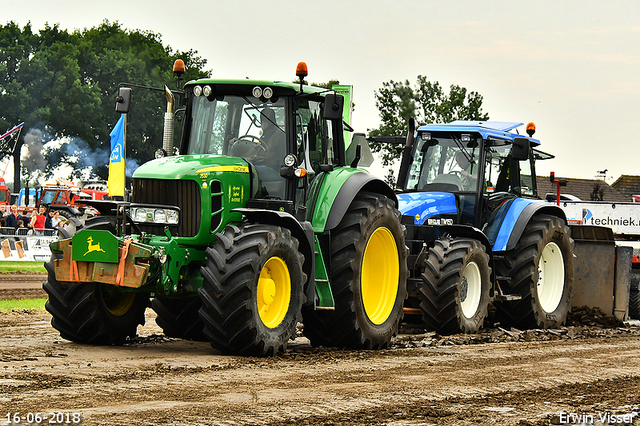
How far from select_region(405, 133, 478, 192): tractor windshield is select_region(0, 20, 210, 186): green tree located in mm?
32781

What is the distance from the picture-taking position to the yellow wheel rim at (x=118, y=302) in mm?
9250

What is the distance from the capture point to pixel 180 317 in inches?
402

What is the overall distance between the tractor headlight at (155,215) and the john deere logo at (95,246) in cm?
51

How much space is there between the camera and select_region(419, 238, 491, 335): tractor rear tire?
1145 cm

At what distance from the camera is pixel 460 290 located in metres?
11.5

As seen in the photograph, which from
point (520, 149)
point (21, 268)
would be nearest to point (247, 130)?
point (520, 149)

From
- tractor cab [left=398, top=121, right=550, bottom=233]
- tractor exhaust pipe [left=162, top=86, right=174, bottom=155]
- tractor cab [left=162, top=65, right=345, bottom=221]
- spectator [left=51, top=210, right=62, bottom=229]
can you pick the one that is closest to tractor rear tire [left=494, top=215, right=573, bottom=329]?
tractor cab [left=398, top=121, right=550, bottom=233]

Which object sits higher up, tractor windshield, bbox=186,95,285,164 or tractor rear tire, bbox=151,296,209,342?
tractor windshield, bbox=186,95,285,164

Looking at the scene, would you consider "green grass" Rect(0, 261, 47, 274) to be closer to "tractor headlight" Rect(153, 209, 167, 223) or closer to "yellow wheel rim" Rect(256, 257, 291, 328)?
"tractor headlight" Rect(153, 209, 167, 223)

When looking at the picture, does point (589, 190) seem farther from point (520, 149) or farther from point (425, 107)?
point (520, 149)

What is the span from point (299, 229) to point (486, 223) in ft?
15.6

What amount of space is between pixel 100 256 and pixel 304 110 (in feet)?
8.68

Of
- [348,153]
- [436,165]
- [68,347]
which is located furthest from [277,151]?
[436,165]

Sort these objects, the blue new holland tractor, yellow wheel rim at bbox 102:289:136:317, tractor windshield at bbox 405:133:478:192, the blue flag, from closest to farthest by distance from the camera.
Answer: yellow wheel rim at bbox 102:289:136:317, the blue new holland tractor, tractor windshield at bbox 405:133:478:192, the blue flag
